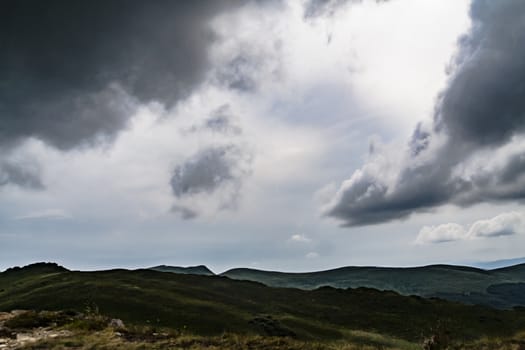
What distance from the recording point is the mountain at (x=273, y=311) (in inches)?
1940

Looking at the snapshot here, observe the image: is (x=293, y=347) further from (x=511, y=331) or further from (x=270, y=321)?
(x=511, y=331)

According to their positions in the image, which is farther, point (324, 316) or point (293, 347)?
point (324, 316)

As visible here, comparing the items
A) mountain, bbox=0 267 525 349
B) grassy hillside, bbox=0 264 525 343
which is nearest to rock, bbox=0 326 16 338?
mountain, bbox=0 267 525 349

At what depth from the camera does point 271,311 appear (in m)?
62.8

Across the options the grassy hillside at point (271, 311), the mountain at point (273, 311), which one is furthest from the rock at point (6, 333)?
the grassy hillside at point (271, 311)

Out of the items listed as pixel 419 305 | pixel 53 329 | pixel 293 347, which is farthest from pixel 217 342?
pixel 419 305

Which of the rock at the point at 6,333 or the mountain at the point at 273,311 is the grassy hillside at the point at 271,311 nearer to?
the mountain at the point at 273,311

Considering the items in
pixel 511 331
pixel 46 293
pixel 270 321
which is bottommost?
pixel 511 331

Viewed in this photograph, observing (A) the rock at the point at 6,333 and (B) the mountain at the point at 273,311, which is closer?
(A) the rock at the point at 6,333

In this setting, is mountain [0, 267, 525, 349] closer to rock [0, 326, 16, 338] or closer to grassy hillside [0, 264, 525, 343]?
grassy hillside [0, 264, 525, 343]

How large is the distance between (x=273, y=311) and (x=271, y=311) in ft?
1.58

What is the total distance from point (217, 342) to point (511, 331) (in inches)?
2462

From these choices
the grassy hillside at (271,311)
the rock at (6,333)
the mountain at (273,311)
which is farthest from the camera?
the grassy hillside at (271,311)

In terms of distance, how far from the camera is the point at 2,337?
20.1 m
